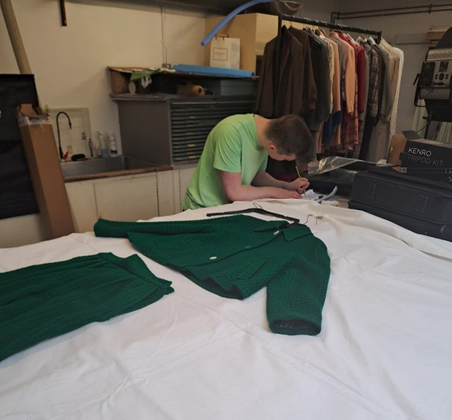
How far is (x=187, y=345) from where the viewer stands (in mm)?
880

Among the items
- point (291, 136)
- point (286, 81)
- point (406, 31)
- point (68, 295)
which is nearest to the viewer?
point (68, 295)

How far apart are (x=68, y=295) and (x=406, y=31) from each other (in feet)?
16.3

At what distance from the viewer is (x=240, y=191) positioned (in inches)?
75.8

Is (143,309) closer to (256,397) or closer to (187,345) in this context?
(187,345)

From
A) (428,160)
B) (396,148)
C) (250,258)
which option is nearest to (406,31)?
(396,148)

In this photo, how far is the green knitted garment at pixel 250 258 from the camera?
39.0 inches

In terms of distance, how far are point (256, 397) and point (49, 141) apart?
1.94 m

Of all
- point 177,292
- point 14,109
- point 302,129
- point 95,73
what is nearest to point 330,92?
point 302,129

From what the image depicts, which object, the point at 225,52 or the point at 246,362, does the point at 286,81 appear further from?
the point at 246,362

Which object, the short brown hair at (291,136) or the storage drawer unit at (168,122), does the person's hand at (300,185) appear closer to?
the short brown hair at (291,136)

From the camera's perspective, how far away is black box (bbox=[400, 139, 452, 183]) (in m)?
1.58

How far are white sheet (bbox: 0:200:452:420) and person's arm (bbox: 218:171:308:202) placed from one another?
799 mm

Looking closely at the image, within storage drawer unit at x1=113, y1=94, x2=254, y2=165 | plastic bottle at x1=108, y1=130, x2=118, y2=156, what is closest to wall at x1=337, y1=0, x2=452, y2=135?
storage drawer unit at x1=113, y1=94, x2=254, y2=165

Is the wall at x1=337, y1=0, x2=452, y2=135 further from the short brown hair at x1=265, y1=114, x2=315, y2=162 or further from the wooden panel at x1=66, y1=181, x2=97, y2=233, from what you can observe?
the wooden panel at x1=66, y1=181, x2=97, y2=233
